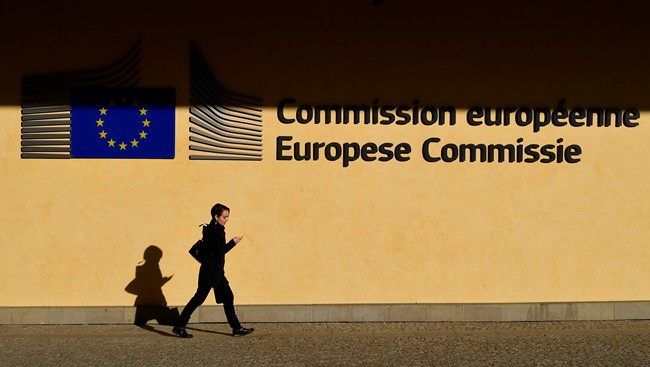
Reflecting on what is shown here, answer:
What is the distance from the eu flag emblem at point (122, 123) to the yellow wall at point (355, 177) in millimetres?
117

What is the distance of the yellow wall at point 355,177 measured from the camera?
35.1ft

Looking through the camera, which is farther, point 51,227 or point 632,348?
point 51,227

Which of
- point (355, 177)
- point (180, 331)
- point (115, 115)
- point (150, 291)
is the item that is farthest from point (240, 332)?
point (115, 115)

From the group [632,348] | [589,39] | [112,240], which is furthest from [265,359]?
[589,39]

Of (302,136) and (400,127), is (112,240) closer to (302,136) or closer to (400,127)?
(302,136)

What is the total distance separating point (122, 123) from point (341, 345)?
3664mm

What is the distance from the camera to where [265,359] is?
8.75 metres

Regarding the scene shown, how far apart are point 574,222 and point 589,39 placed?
217cm

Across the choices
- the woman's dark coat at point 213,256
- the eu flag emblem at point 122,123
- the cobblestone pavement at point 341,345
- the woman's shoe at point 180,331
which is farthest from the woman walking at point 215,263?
the eu flag emblem at point 122,123

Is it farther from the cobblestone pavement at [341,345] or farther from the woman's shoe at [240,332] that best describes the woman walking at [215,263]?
the cobblestone pavement at [341,345]

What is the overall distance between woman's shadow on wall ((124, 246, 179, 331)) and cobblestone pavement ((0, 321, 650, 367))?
0.19m

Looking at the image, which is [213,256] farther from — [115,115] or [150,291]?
[115,115]

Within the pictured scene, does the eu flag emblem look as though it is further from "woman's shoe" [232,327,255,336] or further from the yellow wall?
"woman's shoe" [232,327,255,336]

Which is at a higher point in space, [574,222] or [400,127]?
[400,127]
